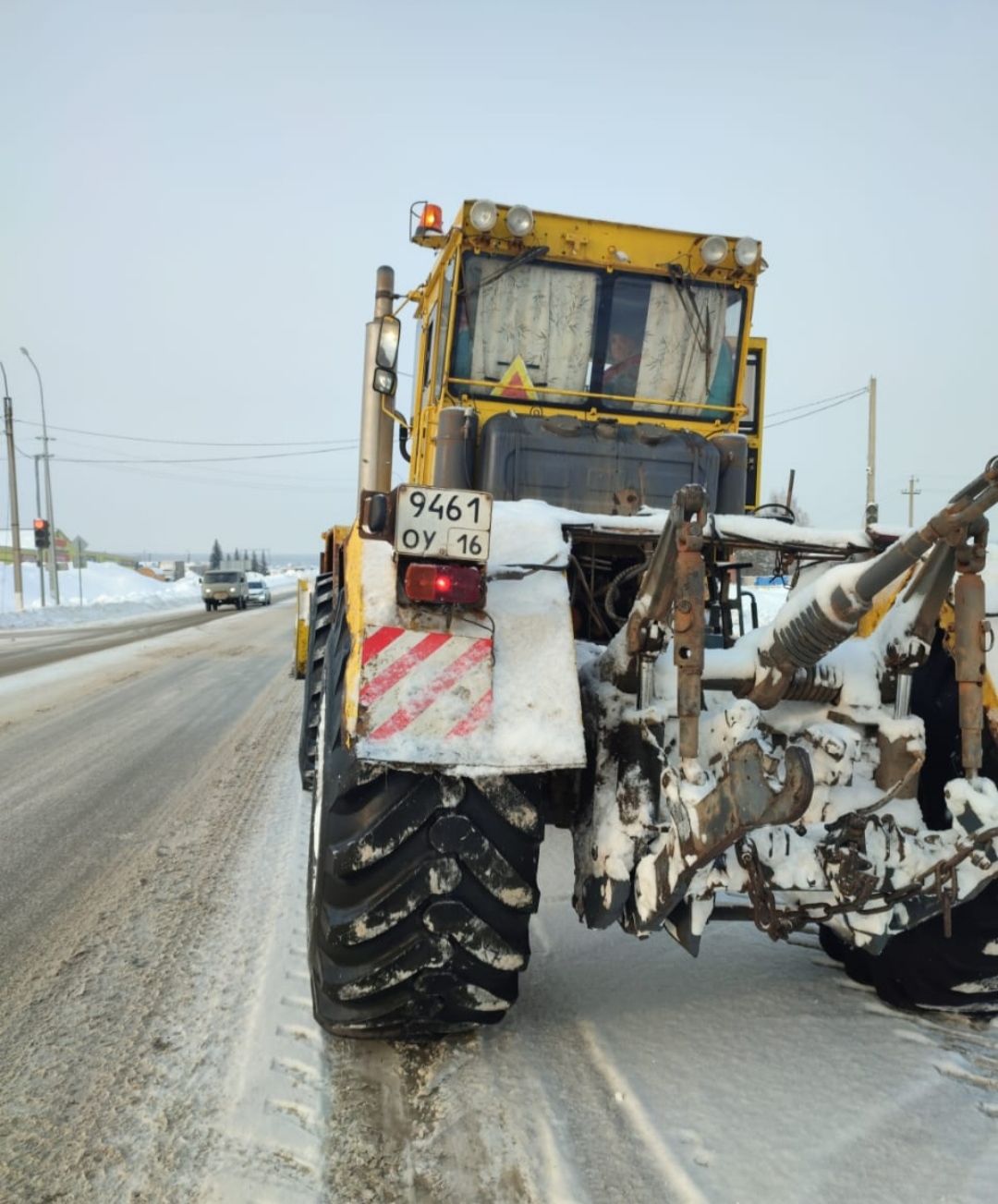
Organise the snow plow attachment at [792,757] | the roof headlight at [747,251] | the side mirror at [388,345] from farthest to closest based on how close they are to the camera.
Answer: the roof headlight at [747,251], the side mirror at [388,345], the snow plow attachment at [792,757]

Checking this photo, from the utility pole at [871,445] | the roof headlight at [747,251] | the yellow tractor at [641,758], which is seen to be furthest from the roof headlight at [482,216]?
the utility pole at [871,445]

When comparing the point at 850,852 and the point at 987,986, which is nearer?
the point at 850,852

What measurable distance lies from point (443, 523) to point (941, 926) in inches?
80.9

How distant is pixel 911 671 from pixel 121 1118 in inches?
98.7

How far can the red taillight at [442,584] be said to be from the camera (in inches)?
99.7

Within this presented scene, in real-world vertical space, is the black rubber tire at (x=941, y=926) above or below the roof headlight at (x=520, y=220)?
below

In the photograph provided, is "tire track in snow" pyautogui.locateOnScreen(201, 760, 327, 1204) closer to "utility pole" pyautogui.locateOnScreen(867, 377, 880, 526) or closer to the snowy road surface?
the snowy road surface

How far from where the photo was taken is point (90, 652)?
1638cm

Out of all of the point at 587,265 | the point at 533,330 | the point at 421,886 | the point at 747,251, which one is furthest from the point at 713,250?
the point at 421,886

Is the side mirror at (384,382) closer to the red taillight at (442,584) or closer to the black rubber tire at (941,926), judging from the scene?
the red taillight at (442,584)

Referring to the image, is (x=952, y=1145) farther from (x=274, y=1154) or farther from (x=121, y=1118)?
(x=121, y=1118)

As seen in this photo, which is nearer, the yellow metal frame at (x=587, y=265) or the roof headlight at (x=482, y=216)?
the roof headlight at (x=482, y=216)

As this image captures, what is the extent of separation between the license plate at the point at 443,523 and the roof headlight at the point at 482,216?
8.68ft

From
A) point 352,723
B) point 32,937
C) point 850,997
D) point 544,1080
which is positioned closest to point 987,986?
point 850,997
